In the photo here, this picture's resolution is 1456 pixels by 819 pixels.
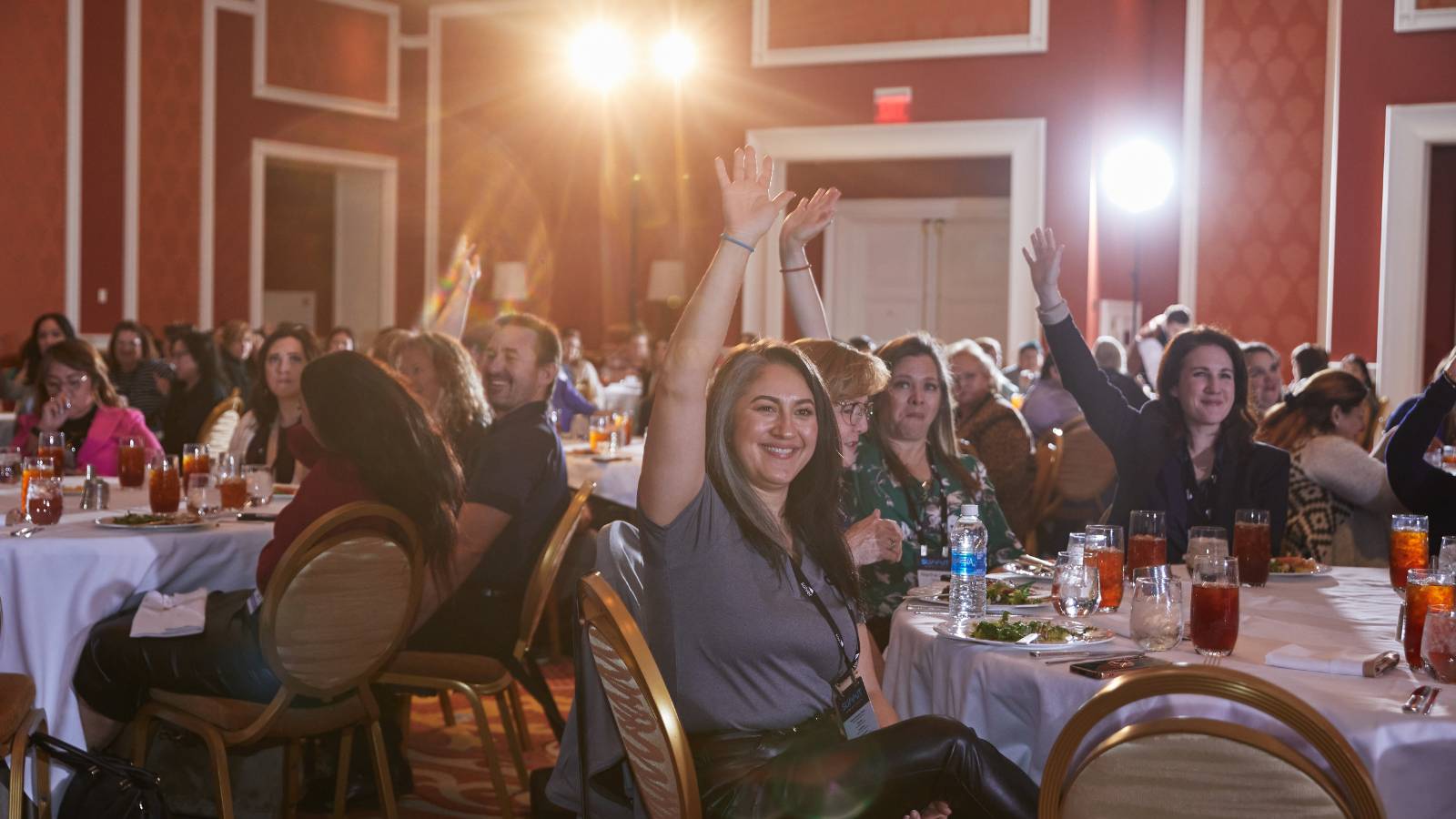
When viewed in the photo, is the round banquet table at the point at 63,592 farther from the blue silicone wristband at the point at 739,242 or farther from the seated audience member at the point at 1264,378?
the seated audience member at the point at 1264,378

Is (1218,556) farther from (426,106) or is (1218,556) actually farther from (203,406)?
(426,106)

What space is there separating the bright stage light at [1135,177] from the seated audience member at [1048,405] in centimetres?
393

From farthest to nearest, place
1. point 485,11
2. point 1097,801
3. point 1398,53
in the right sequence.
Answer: point 485,11 < point 1398,53 < point 1097,801

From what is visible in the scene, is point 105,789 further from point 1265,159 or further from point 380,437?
point 1265,159

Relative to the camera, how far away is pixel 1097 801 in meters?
1.73

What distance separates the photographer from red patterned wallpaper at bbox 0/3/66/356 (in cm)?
1070

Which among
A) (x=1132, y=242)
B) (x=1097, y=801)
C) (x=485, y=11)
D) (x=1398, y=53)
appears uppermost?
(x=485, y=11)

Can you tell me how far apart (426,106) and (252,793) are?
1018cm

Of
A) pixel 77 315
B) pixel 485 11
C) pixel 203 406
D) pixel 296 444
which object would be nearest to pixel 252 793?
pixel 296 444

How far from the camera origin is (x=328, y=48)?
12.2 m

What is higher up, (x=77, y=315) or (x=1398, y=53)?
(x=1398, y=53)

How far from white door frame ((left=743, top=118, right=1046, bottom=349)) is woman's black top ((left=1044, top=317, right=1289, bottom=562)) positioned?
6.13 metres

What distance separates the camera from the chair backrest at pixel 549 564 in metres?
3.41

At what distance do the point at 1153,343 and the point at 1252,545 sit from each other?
5.72 meters
